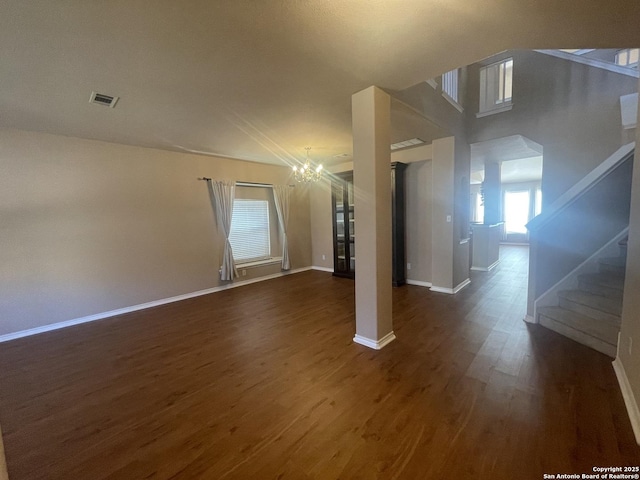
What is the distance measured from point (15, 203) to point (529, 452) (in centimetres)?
532

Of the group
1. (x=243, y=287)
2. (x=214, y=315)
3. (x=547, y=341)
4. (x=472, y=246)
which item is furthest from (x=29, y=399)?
(x=472, y=246)

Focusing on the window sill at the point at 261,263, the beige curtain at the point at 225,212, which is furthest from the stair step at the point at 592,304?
the beige curtain at the point at 225,212

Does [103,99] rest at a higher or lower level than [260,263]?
higher

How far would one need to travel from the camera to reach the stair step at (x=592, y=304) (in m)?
2.48

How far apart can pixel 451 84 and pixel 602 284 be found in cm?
335

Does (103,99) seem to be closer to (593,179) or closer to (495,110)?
(593,179)

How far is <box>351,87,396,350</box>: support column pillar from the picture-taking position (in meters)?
2.42

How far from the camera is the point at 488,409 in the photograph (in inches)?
68.1

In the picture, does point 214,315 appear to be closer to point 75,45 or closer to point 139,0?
point 75,45

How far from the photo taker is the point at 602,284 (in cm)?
279

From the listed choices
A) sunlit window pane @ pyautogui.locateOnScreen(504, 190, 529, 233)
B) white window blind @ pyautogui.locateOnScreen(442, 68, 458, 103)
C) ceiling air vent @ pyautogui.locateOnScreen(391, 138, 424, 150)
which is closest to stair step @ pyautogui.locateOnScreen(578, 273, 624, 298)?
ceiling air vent @ pyautogui.locateOnScreen(391, 138, 424, 150)

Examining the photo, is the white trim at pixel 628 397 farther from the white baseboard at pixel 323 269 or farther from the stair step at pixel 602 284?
the white baseboard at pixel 323 269

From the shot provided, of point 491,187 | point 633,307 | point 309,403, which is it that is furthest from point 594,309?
point 491,187

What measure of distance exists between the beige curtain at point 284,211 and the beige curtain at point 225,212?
3.61 ft
